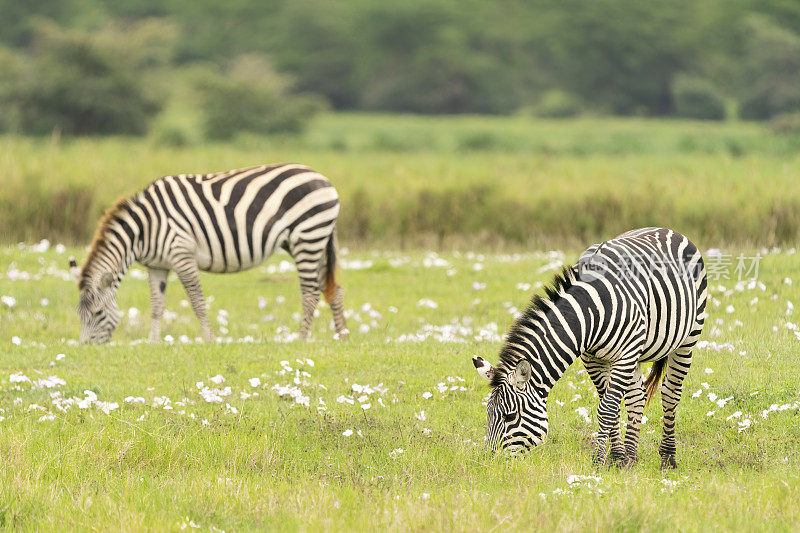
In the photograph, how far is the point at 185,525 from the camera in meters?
6.63

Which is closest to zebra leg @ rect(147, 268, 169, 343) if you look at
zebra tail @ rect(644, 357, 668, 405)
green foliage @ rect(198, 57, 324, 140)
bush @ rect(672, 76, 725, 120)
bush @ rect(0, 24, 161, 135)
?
zebra tail @ rect(644, 357, 668, 405)

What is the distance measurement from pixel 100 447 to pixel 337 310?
629 cm

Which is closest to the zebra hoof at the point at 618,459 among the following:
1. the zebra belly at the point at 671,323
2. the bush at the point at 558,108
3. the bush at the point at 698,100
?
the zebra belly at the point at 671,323

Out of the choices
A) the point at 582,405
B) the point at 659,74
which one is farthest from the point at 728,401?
the point at 659,74

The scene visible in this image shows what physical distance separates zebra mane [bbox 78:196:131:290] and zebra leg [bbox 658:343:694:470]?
872 centimetres

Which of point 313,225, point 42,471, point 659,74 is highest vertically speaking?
point 659,74

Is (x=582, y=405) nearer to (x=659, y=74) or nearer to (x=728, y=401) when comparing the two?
(x=728, y=401)

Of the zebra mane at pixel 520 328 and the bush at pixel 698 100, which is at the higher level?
the bush at pixel 698 100

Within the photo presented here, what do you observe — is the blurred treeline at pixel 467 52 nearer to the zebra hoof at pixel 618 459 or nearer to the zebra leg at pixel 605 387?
the zebra leg at pixel 605 387

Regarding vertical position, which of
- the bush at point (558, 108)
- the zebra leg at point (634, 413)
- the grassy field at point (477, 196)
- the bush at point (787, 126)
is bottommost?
the zebra leg at point (634, 413)

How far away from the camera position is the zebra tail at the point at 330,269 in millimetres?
14960

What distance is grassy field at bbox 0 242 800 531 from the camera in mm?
6977

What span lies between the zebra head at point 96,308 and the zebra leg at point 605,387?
8.14 m

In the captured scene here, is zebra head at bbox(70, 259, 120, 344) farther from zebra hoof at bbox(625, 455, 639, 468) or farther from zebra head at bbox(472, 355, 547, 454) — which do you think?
zebra hoof at bbox(625, 455, 639, 468)
